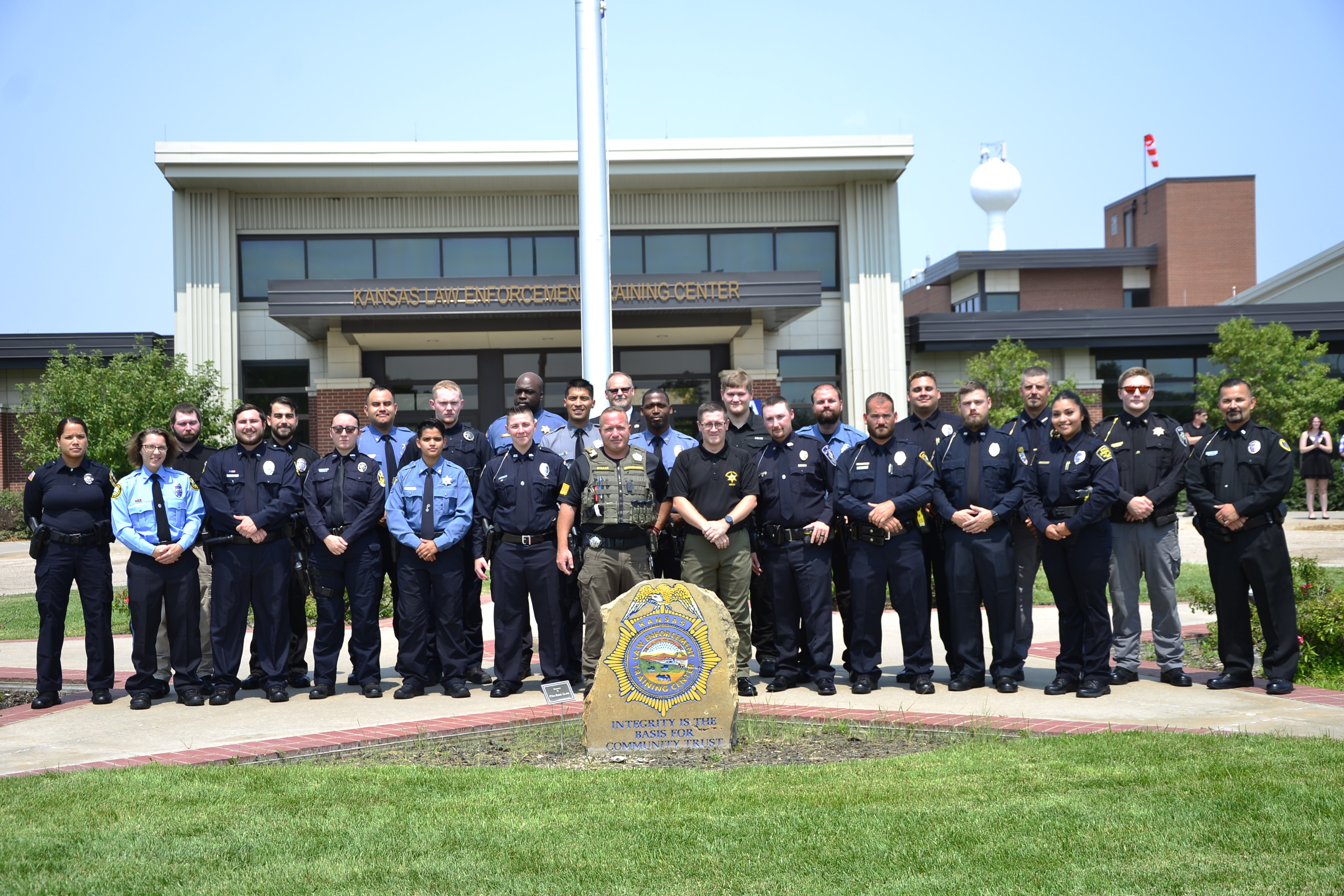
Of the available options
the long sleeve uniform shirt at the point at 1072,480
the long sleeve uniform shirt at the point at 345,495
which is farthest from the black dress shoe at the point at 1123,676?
the long sleeve uniform shirt at the point at 345,495

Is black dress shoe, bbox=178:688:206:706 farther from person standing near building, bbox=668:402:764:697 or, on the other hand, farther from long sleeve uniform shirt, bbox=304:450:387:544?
person standing near building, bbox=668:402:764:697

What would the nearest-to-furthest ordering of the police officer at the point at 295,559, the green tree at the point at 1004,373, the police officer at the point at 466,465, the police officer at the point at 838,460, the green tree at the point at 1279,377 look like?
1. the police officer at the point at 838,460
2. the police officer at the point at 295,559
3. the police officer at the point at 466,465
4. the green tree at the point at 1279,377
5. the green tree at the point at 1004,373

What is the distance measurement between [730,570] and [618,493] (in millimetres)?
977

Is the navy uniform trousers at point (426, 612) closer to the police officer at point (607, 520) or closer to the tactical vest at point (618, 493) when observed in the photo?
the police officer at point (607, 520)

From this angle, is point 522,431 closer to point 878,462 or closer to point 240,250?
point 878,462

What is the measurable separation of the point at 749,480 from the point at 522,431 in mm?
1722

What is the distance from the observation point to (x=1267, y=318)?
98.4ft

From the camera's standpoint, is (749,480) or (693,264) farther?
(693,264)

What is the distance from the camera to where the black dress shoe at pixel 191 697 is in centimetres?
829

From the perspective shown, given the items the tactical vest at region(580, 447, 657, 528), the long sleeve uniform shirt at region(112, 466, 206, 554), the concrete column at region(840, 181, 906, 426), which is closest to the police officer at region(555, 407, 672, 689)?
the tactical vest at region(580, 447, 657, 528)

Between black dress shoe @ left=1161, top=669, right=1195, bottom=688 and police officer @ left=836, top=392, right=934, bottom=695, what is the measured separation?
65.4 inches

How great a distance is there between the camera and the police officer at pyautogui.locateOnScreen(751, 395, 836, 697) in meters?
8.15

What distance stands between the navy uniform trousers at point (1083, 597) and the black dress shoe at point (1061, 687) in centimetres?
2

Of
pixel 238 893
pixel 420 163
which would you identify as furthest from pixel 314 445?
pixel 238 893
